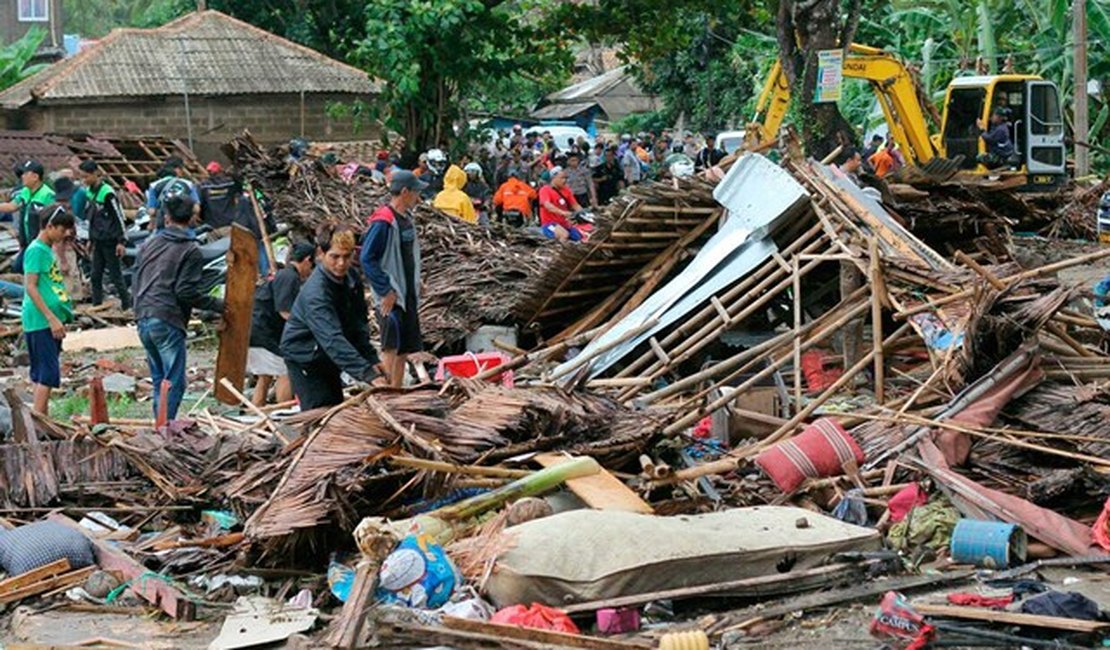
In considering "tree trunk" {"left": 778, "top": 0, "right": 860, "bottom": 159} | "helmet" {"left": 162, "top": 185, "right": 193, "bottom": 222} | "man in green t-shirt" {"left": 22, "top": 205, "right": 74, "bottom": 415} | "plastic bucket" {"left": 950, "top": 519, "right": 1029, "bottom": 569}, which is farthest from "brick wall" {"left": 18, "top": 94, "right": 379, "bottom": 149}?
"plastic bucket" {"left": 950, "top": 519, "right": 1029, "bottom": 569}

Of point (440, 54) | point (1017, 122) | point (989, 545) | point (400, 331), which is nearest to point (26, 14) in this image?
point (440, 54)

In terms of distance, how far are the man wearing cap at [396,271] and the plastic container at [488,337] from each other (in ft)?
6.56

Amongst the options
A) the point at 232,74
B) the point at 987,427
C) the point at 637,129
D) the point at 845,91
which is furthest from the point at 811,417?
the point at 637,129

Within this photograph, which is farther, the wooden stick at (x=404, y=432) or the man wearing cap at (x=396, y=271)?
the man wearing cap at (x=396, y=271)

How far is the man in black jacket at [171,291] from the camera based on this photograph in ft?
36.8

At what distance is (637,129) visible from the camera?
2072 inches

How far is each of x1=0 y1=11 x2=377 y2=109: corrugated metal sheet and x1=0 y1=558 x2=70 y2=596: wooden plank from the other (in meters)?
23.9

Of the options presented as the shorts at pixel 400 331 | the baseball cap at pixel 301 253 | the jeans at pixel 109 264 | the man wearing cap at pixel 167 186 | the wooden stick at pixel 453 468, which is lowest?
the jeans at pixel 109 264

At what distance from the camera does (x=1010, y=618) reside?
6.60 m

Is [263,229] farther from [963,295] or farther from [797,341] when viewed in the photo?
[963,295]

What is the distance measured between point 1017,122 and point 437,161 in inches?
373

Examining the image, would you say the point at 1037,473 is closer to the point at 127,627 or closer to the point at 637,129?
the point at 127,627

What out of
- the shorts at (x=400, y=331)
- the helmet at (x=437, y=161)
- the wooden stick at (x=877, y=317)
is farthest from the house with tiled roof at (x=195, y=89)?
the wooden stick at (x=877, y=317)

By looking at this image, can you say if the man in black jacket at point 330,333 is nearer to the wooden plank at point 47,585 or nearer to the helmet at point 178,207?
the helmet at point 178,207
